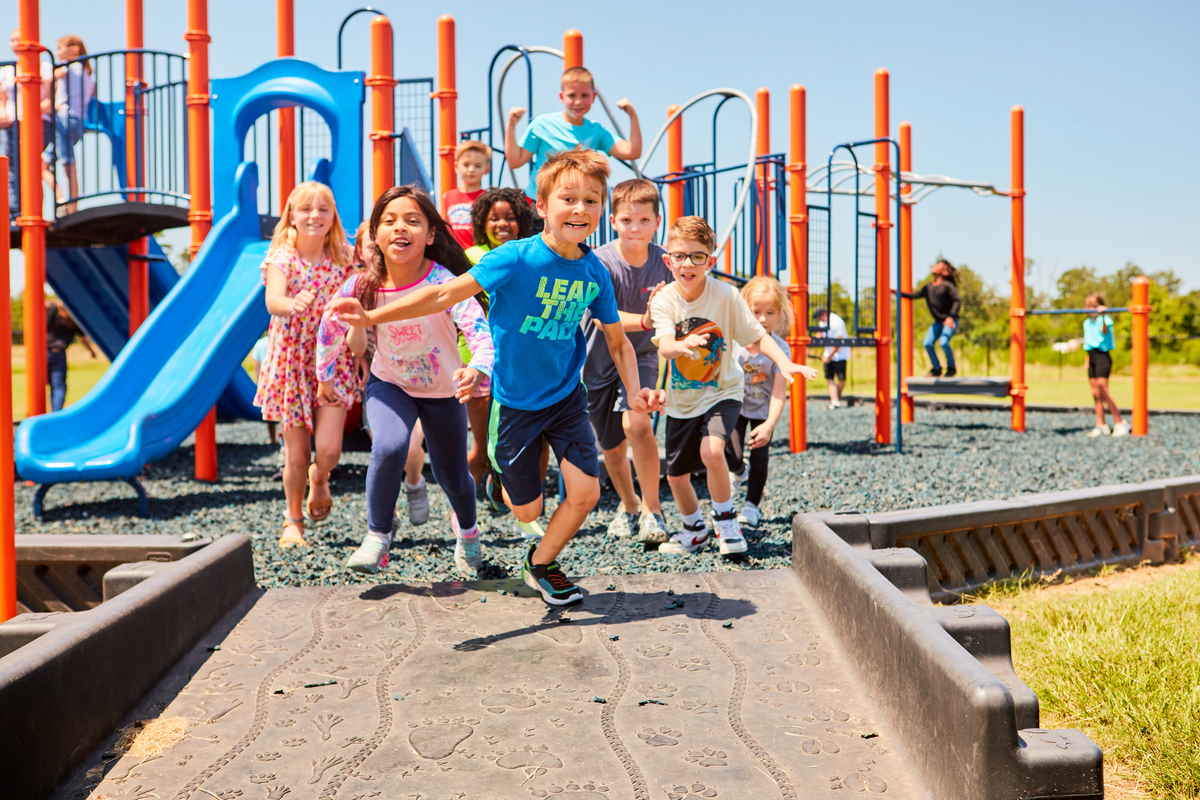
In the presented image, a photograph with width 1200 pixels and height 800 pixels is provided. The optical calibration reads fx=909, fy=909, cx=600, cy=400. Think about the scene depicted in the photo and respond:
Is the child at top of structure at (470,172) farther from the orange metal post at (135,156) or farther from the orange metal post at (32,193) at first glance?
the orange metal post at (135,156)

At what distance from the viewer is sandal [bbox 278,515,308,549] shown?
504cm

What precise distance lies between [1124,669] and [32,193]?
859 centimetres

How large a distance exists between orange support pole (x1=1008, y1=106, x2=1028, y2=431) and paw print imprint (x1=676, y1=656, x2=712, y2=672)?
31.2ft

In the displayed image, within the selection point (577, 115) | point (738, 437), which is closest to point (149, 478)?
point (577, 115)

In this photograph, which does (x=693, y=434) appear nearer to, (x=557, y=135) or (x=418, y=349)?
(x=418, y=349)

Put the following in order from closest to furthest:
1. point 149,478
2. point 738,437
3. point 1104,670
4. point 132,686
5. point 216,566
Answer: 1. point 132,686
2. point 1104,670
3. point 216,566
4. point 738,437
5. point 149,478

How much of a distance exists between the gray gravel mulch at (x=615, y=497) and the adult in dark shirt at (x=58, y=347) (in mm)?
2387

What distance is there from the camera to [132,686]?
271 centimetres

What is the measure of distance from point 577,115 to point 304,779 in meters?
4.97

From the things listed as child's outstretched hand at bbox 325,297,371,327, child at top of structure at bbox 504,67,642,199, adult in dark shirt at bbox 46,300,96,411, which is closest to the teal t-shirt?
child at top of structure at bbox 504,67,642,199

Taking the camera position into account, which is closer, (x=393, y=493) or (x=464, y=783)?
(x=464, y=783)

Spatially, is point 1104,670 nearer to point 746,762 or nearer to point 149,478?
point 746,762

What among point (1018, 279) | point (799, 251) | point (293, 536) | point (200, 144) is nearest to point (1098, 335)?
point (1018, 279)

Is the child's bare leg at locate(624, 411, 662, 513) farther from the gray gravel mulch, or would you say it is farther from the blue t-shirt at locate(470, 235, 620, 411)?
the blue t-shirt at locate(470, 235, 620, 411)
